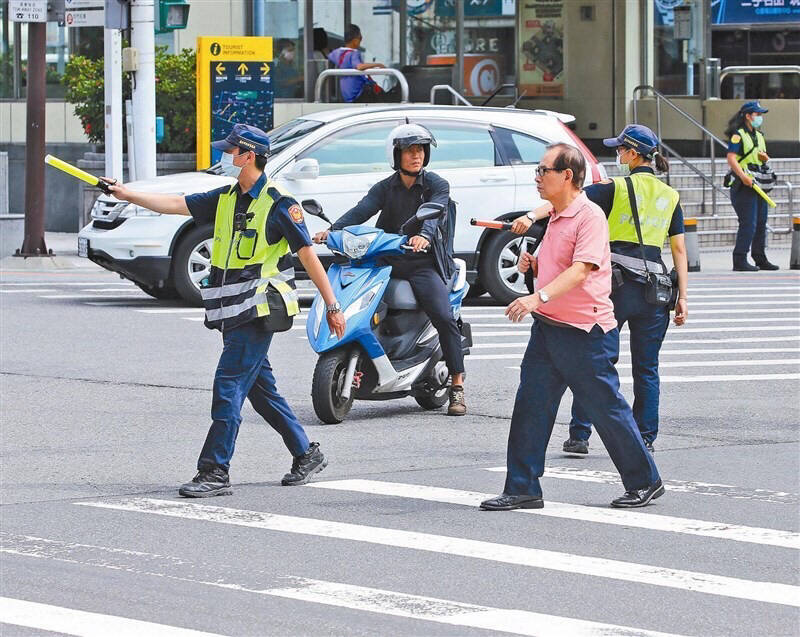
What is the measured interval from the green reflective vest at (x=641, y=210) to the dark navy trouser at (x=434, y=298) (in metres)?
1.79

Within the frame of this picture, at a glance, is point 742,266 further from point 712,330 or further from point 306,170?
point 306,170

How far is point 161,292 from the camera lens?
55.1 ft

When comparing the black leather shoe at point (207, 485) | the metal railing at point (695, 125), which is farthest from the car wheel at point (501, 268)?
the black leather shoe at point (207, 485)

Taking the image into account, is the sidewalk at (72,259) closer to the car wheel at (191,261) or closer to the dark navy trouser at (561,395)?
the car wheel at (191,261)

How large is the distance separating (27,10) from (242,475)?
41.6ft

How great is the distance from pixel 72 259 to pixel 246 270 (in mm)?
13029

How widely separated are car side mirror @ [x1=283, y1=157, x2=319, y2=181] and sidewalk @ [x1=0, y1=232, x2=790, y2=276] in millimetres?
5415

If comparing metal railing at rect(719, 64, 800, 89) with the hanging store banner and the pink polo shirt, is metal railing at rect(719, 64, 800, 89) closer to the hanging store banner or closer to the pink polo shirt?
the hanging store banner

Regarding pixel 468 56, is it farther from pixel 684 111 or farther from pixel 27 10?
pixel 27 10

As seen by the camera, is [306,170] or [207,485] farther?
[306,170]

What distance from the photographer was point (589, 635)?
5.75m

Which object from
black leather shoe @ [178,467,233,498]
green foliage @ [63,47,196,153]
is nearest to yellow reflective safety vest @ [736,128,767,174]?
green foliage @ [63,47,196,153]

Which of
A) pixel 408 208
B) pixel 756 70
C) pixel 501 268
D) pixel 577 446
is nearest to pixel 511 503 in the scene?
pixel 577 446

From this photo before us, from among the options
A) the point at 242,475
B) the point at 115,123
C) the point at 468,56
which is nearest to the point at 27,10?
the point at 115,123
